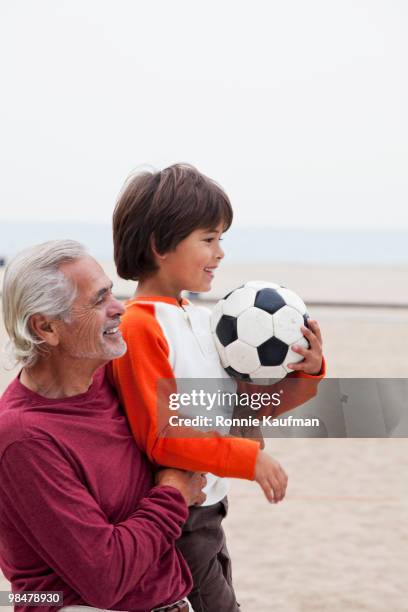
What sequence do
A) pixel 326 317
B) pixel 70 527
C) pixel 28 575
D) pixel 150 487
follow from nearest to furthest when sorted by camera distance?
pixel 70 527
pixel 28 575
pixel 150 487
pixel 326 317

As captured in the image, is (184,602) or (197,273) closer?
(184,602)

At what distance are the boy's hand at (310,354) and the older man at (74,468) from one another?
1.37ft

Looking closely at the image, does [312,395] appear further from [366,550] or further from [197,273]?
[366,550]

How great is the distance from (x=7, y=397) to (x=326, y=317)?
14.5 m

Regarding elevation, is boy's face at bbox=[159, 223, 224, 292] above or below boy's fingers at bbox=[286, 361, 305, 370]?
above

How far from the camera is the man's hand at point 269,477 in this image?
6.33ft

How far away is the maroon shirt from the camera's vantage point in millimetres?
1689

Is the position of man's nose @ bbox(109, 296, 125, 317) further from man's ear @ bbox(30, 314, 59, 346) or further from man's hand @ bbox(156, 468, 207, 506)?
man's hand @ bbox(156, 468, 207, 506)

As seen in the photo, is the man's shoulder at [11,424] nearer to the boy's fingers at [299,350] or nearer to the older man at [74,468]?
the older man at [74,468]

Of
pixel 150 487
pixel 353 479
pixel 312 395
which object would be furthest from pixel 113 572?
pixel 353 479

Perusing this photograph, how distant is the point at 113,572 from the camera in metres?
1.71

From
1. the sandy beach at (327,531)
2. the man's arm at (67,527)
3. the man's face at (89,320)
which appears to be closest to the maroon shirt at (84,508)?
the man's arm at (67,527)

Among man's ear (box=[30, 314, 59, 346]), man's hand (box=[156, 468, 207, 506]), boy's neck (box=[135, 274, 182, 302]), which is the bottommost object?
man's hand (box=[156, 468, 207, 506])

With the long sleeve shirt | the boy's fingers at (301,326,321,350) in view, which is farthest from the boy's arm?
the boy's fingers at (301,326,321,350)
